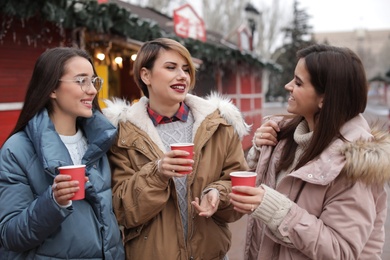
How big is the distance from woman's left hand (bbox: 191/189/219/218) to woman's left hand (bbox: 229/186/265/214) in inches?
11.0

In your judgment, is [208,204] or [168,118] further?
[168,118]

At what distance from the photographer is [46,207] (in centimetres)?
183

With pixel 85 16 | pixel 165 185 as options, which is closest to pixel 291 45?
pixel 85 16

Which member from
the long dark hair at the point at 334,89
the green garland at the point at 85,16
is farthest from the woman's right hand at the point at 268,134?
the green garland at the point at 85,16

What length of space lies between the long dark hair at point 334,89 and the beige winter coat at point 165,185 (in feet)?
1.78

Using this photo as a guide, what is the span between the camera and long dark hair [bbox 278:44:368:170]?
1915 mm

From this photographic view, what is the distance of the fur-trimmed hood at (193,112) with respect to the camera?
2422 mm

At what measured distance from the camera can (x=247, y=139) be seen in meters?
13.8

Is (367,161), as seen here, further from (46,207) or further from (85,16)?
(85,16)

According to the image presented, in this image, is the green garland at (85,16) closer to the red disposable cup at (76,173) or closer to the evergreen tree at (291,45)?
the red disposable cup at (76,173)

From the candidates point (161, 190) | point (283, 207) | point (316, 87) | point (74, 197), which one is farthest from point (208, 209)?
point (316, 87)

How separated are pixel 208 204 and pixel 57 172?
2.61ft

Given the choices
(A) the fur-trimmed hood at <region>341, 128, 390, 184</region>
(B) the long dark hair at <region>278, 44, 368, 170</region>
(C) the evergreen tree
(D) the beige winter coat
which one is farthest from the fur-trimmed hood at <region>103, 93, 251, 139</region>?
(C) the evergreen tree

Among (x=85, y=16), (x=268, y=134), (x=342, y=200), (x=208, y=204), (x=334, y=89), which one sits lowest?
(x=208, y=204)
